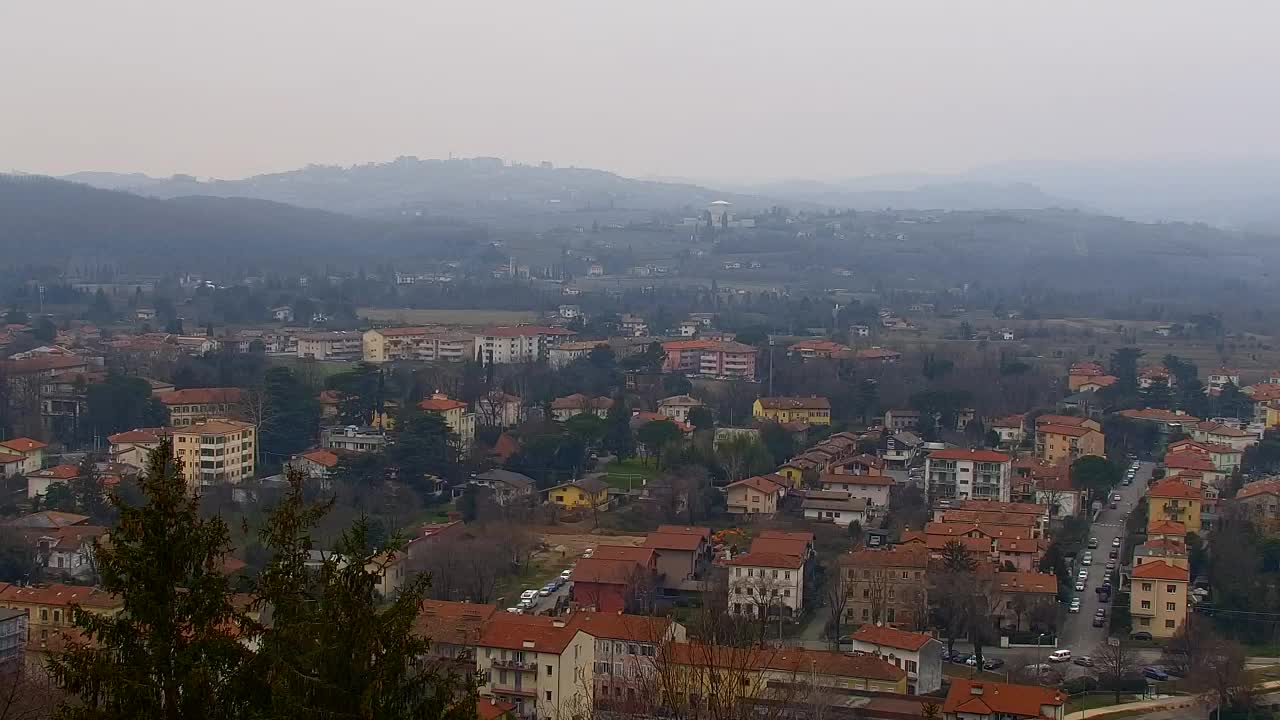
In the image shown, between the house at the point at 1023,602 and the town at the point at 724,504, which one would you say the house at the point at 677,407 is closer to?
the town at the point at 724,504

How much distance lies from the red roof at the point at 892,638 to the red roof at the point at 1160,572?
223cm

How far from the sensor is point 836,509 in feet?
46.5

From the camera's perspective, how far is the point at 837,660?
9.11 meters

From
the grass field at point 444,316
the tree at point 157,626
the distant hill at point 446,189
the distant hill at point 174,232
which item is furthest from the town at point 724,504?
the distant hill at point 446,189

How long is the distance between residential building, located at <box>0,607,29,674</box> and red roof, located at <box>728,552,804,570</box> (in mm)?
A: 4880

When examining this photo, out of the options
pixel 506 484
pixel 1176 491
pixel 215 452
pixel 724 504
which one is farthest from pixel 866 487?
pixel 215 452

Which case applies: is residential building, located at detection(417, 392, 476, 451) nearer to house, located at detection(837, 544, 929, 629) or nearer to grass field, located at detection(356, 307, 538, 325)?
house, located at detection(837, 544, 929, 629)

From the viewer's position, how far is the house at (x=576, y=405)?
1887cm

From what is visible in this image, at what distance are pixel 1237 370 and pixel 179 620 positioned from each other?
921 inches

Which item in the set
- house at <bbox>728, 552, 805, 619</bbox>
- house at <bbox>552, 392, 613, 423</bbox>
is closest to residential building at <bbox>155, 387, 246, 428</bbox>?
house at <bbox>552, 392, 613, 423</bbox>

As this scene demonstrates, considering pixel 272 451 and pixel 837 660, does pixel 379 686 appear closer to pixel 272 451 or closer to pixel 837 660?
pixel 837 660

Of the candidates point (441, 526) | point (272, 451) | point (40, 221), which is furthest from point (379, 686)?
point (40, 221)

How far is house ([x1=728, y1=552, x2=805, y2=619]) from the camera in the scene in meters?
11.0

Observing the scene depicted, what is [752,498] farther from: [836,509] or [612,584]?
[612,584]
